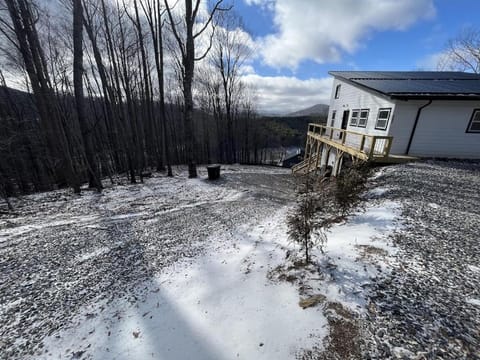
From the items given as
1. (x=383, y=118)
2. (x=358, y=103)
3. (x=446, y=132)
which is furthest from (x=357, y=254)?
(x=358, y=103)

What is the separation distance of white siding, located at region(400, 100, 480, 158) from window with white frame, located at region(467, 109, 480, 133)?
137mm

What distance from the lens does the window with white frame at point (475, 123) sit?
8564 millimetres

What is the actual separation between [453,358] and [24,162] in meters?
22.9

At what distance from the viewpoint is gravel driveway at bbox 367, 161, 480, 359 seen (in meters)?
1.74

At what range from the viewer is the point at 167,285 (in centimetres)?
315

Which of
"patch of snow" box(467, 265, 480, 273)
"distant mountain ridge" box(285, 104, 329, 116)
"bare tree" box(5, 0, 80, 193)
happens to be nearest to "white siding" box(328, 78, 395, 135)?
"patch of snow" box(467, 265, 480, 273)

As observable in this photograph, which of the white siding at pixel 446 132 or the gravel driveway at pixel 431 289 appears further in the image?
the white siding at pixel 446 132

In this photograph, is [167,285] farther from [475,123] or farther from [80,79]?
[475,123]

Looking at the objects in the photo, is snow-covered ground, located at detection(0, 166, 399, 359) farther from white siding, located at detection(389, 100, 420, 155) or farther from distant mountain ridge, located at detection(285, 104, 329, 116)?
distant mountain ridge, located at detection(285, 104, 329, 116)

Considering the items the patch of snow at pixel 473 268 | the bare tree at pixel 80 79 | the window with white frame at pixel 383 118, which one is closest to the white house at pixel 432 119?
the window with white frame at pixel 383 118

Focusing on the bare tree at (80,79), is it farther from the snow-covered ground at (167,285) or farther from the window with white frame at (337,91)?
the window with white frame at (337,91)

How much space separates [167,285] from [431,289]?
143 inches

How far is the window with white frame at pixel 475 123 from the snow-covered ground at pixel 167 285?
839 centimetres

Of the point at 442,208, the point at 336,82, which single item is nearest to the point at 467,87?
Result: the point at 336,82
